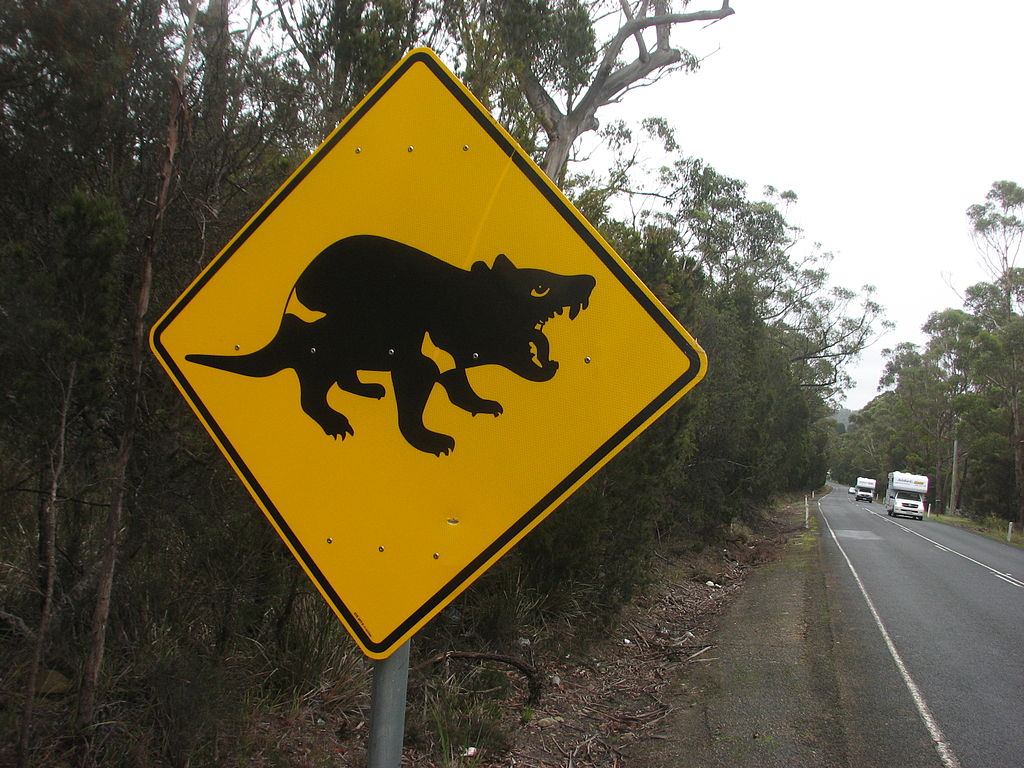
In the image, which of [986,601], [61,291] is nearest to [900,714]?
[61,291]

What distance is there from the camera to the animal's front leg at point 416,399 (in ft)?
5.57

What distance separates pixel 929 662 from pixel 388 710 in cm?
869

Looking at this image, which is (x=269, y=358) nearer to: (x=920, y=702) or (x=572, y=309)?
(x=572, y=309)

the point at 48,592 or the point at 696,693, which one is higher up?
the point at 48,592

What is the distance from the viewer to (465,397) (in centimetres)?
169

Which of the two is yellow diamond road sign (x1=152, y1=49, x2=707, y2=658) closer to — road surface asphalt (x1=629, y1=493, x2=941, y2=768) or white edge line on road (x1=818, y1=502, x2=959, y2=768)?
road surface asphalt (x1=629, y1=493, x2=941, y2=768)

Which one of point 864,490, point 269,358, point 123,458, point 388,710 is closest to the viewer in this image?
point 388,710

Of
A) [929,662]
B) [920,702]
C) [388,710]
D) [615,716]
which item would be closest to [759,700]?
[615,716]

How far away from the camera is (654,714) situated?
630 centimetres

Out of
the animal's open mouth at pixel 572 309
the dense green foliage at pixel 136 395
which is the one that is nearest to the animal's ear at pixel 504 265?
the animal's open mouth at pixel 572 309

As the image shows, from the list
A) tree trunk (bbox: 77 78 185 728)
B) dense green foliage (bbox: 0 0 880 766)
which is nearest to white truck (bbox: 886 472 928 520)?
dense green foliage (bbox: 0 0 880 766)

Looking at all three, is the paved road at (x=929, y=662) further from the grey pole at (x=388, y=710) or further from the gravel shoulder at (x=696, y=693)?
the grey pole at (x=388, y=710)

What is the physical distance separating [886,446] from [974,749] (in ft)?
299

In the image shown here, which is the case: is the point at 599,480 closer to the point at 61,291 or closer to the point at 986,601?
the point at 61,291
